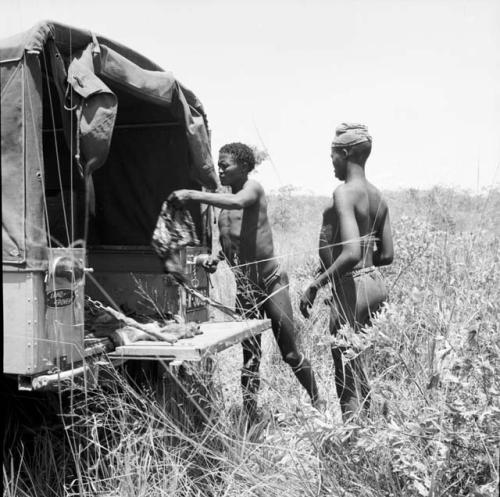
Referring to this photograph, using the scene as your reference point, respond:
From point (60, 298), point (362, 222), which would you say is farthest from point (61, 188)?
point (362, 222)

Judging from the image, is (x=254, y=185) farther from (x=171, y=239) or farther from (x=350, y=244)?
(x=350, y=244)

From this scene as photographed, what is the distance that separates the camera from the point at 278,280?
4.02 m

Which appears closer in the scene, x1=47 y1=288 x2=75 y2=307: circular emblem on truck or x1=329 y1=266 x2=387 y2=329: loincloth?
x1=47 y1=288 x2=75 y2=307: circular emblem on truck

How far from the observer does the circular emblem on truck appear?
8.92ft

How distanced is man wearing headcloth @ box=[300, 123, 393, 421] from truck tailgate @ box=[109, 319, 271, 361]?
400 mm

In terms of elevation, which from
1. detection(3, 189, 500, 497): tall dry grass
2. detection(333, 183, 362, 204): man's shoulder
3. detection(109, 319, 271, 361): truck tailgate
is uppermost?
detection(333, 183, 362, 204): man's shoulder

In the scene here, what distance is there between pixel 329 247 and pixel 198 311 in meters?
1.34

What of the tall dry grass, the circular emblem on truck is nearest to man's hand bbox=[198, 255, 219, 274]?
the tall dry grass

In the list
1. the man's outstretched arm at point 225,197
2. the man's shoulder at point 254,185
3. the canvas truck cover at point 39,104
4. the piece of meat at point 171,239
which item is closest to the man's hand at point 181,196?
the man's outstretched arm at point 225,197

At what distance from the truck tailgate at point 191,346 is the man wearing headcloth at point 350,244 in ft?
1.31

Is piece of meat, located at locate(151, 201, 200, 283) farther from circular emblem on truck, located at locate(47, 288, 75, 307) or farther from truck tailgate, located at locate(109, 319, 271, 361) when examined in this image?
circular emblem on truck, located at locate(47, 288, 75, 307)

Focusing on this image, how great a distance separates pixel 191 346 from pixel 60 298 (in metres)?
0.68

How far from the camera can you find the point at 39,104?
271 cm

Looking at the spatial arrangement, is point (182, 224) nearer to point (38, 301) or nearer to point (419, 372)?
point (38, 301)
